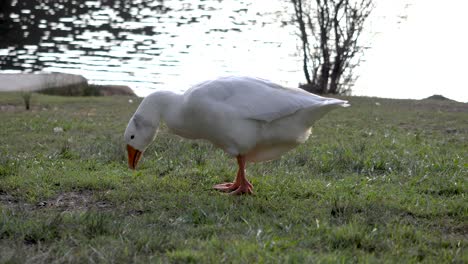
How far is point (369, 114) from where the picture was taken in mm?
10578

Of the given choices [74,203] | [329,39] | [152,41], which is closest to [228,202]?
[74,203]

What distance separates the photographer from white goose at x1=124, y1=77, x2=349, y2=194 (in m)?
4.73

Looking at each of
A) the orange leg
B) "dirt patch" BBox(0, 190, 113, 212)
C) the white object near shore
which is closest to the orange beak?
"dirt patch" BBox(0, 190, 113, 212)

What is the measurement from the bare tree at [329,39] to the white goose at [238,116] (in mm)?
9498

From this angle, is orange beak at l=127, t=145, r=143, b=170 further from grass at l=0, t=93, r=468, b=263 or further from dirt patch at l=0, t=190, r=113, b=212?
dirt patch at l=0, t=190, r=113, b=212

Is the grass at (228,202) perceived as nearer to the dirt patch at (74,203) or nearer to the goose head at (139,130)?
the dirt patch at (74,203)

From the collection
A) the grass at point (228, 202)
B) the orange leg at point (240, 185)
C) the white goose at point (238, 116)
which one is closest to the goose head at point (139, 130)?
the white goose at point (238, 116)

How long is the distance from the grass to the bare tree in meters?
6.33

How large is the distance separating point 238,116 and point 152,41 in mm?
15728

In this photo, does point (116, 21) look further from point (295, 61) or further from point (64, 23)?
point (295, 61)

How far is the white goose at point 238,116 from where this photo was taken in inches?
186

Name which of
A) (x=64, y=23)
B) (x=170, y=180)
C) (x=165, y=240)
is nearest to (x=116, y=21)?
(x=64, y=23)

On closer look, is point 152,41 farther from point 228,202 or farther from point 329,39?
point 228,202

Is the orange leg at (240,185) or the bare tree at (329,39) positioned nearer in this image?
the orange leg at (240,185)
